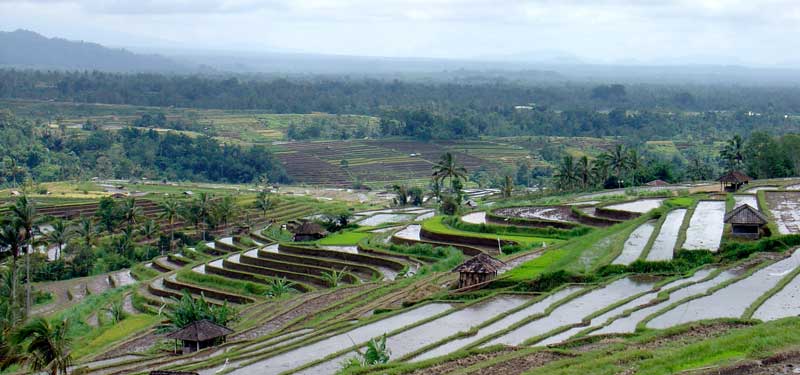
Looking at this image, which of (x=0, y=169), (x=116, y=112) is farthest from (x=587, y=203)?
(x=116, y=112)

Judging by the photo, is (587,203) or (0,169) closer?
(587,203)

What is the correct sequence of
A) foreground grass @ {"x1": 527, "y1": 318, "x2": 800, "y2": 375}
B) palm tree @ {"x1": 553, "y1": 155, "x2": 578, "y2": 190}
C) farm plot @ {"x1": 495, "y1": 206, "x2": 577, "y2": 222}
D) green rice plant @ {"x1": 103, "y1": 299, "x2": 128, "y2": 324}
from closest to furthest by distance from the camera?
foreground grass @ {"x1": 527, "y1": 318, "x2": 800, "y2": 375}
green rice plant @ {"x1": 103, "y1": 299, "x2": 128, "y2": 324}
farm plot @ {"x1": 495, "y1": 206, "x2": 577, "y2": 222}
palm tree @ {"x1": 553, "y1": 155, "x2": 578, "y2": 190}

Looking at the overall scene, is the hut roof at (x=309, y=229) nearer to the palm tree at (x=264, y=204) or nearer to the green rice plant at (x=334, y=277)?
the green rice plant at (x=334, y=277)

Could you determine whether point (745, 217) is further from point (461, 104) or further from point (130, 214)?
point (461, 104)

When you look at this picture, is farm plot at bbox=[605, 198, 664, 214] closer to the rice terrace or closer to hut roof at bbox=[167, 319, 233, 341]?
the rice terrace

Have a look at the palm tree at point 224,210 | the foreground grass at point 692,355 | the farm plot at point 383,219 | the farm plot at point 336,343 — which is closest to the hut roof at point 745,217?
the farm plot at point 336,343

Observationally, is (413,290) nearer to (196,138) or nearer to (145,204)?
(145,204)

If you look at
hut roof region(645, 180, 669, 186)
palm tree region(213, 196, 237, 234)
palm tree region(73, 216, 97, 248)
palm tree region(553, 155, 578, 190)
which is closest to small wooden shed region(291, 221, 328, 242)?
palm tree region(73, 216, 97, 248)
